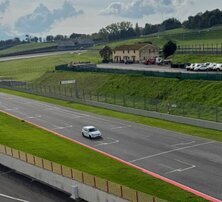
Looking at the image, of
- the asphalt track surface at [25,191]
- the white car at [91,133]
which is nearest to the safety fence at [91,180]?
the asphalt track surface at [25,191]

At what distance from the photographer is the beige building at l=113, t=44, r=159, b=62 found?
11112cm

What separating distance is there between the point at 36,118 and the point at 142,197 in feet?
132

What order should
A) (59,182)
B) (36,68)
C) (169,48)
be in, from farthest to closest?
(36,68) → (169,48) → (59,182)

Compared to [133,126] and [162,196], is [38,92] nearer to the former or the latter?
[133,126]

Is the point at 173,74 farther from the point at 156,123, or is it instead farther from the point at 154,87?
the point at 156,123

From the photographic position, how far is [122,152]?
3984cm

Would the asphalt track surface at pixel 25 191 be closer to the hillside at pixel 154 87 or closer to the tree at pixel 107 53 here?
the hillside at pixel 154 87

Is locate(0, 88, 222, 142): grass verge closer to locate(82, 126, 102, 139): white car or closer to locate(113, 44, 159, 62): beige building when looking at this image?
locate(82, 126, 102, 139): white car

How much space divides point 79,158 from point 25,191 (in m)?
7.89

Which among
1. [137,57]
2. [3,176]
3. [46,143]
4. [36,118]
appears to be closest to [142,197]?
[3,176]

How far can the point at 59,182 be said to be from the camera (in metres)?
30.7

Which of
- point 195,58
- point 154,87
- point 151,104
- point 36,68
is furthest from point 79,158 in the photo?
point 36,68

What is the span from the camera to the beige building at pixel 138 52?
111 meters

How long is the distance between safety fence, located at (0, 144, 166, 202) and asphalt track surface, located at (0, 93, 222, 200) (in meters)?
5.83
